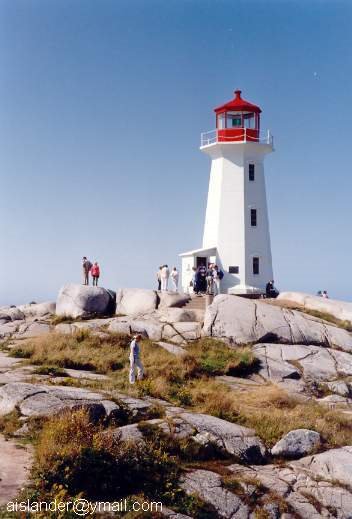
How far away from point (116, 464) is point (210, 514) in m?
2.13

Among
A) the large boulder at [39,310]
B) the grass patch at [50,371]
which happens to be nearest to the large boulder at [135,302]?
the large boulder at [39,310]

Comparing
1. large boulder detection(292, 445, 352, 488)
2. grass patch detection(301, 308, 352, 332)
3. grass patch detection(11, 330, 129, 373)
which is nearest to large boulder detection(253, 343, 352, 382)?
grass patch detection(301, 308, 352, 332)

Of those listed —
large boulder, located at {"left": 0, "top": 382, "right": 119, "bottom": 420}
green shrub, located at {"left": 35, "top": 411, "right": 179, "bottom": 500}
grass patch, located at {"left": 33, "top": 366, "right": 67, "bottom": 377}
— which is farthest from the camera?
grass patch, located at {"left": 33, "top": 366, "right": 67, "bottom": 377}

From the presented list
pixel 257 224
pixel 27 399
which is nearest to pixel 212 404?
pixel 27 399

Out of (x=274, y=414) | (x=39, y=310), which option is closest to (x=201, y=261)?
(x=39, y=310)

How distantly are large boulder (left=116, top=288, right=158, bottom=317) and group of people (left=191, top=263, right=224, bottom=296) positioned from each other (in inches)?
153

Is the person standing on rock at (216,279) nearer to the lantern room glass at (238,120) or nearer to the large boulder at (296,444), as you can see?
the lantern room glass at (238,120)

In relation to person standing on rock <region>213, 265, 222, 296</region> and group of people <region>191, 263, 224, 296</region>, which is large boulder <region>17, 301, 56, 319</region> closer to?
group of people <region>191, 263, 224, 296</region>

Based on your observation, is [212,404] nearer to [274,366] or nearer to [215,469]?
[215,469]

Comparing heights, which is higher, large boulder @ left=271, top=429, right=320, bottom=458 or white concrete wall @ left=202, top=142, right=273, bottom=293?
white concrete wall @ left=202, top=142, right=273, bottom=293

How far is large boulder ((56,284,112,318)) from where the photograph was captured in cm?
3116

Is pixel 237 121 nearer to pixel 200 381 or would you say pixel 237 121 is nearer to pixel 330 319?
pixel 330 319

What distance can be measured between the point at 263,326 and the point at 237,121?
1690cm

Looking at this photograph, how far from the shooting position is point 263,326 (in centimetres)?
2730
